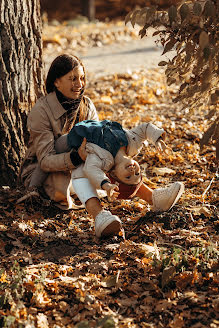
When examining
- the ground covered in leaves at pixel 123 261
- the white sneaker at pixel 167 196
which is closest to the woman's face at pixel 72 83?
the ground covered in leaves at pixel 123 261

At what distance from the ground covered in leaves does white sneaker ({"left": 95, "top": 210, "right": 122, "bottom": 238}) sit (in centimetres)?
11

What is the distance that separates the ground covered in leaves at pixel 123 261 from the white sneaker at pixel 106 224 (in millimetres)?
106

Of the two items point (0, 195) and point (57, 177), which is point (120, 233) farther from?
point (0, 195)

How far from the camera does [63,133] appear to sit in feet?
14.1

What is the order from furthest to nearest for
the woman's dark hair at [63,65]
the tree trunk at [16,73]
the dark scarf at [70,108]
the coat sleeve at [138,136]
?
1. the tree trunk at [16,73]
2. the dark scarf at [70,108]
3. the woman's dark hair at [63,65]
4. the coat sleeve at [138,136]

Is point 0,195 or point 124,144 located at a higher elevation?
point 124,144

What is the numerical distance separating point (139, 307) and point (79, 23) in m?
11.8

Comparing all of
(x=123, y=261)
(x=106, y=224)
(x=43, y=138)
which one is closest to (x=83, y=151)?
(x=43, y=138)

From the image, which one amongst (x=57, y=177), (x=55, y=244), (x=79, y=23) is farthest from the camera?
(x=79, y=23)

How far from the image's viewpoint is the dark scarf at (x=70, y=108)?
421 centimetres

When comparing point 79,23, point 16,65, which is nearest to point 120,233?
point 16,65

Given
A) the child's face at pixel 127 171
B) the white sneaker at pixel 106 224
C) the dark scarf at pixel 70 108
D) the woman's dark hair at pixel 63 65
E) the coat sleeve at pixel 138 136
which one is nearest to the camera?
the white sneaker at pixel 106 224

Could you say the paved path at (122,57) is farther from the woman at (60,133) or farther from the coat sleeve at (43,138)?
the coat sleeve at (43,138)

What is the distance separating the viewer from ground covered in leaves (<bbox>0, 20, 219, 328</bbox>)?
9.36 feet
